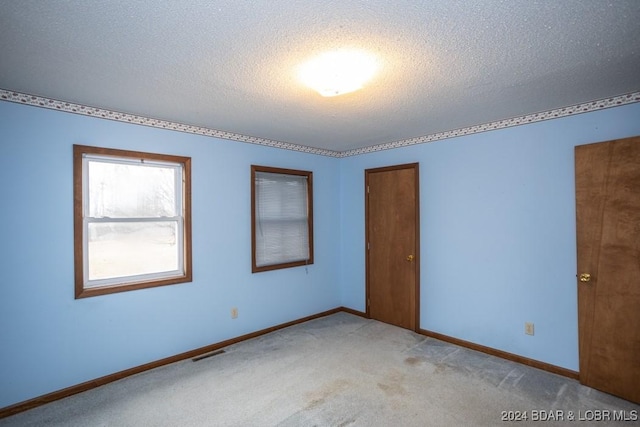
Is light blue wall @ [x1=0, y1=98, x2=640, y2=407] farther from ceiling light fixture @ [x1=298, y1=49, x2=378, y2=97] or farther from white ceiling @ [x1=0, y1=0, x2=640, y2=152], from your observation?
ceiling light fixture @ [x1=298, y1=49, x2=378, y2=97]

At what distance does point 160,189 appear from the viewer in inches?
124

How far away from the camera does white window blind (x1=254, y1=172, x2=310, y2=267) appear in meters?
3.86

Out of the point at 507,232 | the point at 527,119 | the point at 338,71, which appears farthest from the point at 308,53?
the point at 507,232

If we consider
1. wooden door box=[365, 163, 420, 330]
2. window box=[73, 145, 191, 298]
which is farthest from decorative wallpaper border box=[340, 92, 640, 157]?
window box=[73, 145, 191, 298]

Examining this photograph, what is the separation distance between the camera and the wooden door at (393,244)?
391 cm

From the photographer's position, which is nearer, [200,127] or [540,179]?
[540,179]

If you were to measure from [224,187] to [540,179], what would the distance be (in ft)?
10.7

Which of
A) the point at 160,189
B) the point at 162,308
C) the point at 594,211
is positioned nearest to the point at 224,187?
the point at 160,189

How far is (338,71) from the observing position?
6.54ft

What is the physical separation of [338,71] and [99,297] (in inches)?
108

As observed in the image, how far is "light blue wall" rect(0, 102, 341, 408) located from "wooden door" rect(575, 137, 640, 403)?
10.3 ft

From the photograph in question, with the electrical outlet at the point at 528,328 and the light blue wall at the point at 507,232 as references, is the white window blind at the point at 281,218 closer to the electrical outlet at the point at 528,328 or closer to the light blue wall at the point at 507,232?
the light blue wall at the point at 507,232

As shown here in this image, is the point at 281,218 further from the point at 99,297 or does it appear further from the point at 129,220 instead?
the point at 99,297

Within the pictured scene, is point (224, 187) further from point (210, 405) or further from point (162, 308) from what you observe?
point (210, 405)
